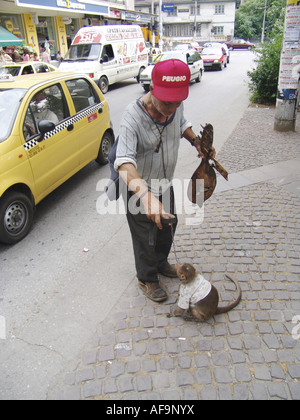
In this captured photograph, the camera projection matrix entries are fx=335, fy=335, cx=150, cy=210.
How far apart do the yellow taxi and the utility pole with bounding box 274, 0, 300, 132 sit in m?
4.68

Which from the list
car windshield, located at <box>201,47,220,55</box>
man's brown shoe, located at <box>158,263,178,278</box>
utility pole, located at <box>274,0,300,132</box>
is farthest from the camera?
car windshield, located at <box>201,47,220,55</box>

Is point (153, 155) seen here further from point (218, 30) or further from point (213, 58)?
point (218, 30)

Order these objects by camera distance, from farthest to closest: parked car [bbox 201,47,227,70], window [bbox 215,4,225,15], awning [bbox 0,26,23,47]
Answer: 1. window [bbox 215,4,225,15]
2. parked car [bbox 201,47,227,70]
3. awning [bbox 0,26,23,47]

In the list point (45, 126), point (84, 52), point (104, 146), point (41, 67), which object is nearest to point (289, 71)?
point (104, 146)

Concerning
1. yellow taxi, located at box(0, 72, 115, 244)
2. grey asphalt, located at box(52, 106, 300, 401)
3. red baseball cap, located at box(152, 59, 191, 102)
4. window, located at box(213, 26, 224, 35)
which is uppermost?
window, located at box(213, 26, 224, 35)

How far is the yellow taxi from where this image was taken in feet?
13.2

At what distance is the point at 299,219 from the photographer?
4.41 metres

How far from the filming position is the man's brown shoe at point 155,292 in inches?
121

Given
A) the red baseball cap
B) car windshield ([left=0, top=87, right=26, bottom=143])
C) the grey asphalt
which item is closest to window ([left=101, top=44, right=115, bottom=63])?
car windshield ([left=0, top=87, right=26, bottom=143])

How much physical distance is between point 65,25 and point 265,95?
2167cm

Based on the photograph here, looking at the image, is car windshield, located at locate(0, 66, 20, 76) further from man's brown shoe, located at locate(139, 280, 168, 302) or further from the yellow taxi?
man's brown shoe, located at locate(139, 280, 168, 302)

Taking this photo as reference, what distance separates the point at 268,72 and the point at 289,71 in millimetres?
3377

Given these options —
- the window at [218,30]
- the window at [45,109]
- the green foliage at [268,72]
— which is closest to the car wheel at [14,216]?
the window at [45,109]

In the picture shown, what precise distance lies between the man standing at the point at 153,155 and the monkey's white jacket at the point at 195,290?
43 centimetres
